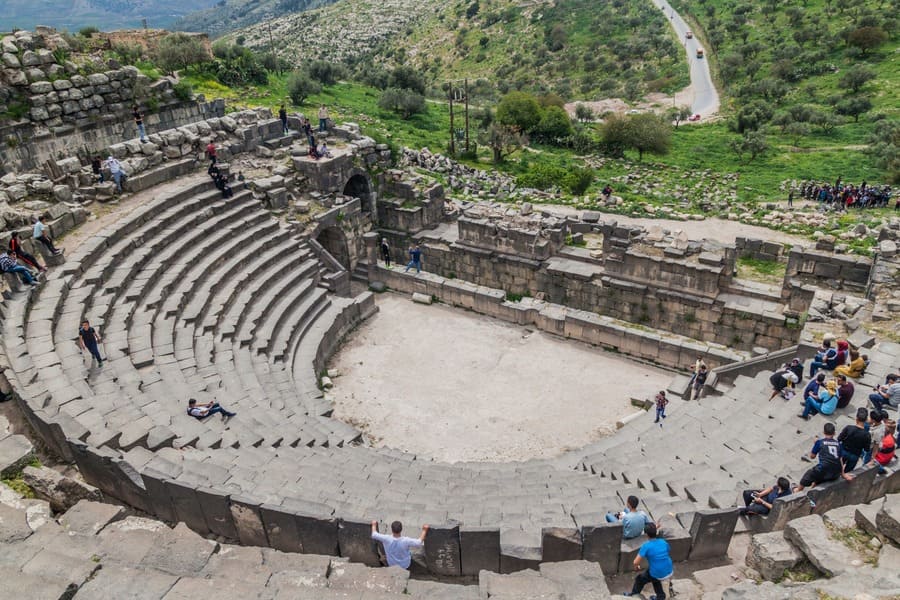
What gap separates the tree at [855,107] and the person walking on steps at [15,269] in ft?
161

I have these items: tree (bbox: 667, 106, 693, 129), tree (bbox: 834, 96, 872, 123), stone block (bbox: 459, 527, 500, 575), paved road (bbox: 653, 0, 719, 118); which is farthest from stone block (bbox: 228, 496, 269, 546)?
paved road (bbox: 653, 0, 719, 118)

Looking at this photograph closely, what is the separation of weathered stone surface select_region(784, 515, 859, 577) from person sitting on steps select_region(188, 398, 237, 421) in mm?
9477

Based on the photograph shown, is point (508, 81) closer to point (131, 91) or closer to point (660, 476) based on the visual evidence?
point (131, 91)

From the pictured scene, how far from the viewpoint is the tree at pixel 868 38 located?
51188mm

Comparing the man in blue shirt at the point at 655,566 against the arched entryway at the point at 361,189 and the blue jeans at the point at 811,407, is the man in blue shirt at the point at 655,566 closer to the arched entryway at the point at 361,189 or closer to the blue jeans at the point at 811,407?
the blue jeans at the point at 811,407

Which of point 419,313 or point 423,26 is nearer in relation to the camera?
point 419,313

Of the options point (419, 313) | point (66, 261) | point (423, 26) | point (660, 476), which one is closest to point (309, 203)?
point (419, 313)

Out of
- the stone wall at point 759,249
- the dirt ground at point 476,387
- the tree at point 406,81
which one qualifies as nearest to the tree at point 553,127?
the tree at point 406,81

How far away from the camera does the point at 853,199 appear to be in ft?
83.9

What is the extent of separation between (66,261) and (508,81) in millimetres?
58663

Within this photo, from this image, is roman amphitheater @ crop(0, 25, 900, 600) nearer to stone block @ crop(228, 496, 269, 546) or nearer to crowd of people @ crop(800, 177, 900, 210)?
stone block @ crop(228, 496, 269, 546)

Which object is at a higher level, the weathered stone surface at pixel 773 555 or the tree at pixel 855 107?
the tree at pixel 855 107

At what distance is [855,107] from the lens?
42281mm

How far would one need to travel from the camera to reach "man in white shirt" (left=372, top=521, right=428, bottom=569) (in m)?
7.39
